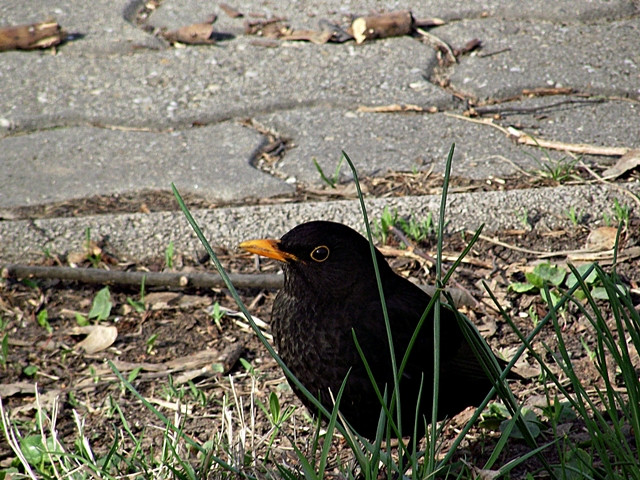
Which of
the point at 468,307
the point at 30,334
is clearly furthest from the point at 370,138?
the point at 30,334

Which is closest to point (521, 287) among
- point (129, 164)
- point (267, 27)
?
point (129, 164)

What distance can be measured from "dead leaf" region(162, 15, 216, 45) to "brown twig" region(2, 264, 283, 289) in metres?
2.34

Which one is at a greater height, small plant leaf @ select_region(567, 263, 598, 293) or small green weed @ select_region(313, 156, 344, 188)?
small plant leaf @ select_region(567, 263, 598, 293)

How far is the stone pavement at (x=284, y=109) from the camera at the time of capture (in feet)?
11.3

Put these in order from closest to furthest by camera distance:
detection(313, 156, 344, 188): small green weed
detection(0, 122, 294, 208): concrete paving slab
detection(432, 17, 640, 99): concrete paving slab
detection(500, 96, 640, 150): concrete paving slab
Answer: detection(313, 156, 344, 188): small green weed, detection(0, 122, 294, 208): concrete paving slab, detection(500, 96, 640, 150): concrete paving slab, detection(432, 17, 640, 99): concrete paving slab

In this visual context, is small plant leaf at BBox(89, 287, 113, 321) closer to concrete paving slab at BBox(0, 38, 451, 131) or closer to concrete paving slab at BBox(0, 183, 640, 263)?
concrete paving slab at BBox(0, 183, 640, 263)

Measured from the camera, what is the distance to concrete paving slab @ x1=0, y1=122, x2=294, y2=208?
3771 mm

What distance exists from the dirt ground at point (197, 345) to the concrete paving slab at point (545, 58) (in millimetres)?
1345

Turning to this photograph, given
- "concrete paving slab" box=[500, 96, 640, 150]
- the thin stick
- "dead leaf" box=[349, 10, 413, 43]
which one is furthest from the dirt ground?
"dead leaf" box=[349, 10, 413, 43]

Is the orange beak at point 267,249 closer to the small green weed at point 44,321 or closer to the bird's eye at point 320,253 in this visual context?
the bird's eye at point 320,253

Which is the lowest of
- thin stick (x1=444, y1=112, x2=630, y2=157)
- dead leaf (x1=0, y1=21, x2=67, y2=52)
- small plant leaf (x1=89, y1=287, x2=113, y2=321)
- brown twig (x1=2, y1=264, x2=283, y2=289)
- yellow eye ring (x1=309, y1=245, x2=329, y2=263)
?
small plant leaf (x1=89, y1=287, x2=113, y2=321)

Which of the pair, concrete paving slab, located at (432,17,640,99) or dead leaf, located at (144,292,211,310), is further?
concrete paving slab, located at (432,17,640,99)

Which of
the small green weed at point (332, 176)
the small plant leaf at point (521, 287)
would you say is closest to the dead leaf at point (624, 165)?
the small plant leaf at point (521, 287)

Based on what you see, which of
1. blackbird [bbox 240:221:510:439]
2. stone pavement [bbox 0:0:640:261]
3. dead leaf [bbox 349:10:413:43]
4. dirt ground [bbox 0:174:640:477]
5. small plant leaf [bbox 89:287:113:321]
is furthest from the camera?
dead leaf [bbox 349:10:413:43]
